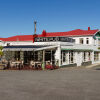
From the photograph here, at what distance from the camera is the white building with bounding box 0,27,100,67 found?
74.2 ft

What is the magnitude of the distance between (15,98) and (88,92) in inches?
147

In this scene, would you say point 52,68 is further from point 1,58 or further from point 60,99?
point 60,99

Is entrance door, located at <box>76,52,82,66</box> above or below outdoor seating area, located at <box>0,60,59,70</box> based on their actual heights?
above

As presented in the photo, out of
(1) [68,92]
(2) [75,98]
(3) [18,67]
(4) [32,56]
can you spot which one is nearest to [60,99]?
(2) [75,98]

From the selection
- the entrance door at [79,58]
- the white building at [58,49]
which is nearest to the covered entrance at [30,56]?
the white building at [58,49]

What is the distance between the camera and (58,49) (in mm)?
22484

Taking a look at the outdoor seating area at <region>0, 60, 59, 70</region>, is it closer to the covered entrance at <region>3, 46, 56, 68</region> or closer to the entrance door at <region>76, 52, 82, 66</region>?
the covered entrance at <region>3, 46, 56, 68</region>

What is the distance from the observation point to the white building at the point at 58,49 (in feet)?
74.2

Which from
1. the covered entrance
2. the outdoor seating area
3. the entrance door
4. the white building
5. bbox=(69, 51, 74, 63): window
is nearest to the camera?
the outdoor seating area

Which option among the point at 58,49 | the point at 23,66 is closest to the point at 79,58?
the point at 58,49

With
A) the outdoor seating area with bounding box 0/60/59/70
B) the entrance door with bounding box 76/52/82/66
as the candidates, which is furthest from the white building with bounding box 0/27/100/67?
the outdoor seating area with bounding box 0/60/59/70

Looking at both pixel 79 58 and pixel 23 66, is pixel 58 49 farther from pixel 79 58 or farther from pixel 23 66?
pixel 79 58

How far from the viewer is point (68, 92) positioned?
9469 millimetres

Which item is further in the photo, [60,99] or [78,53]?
[78,53]
